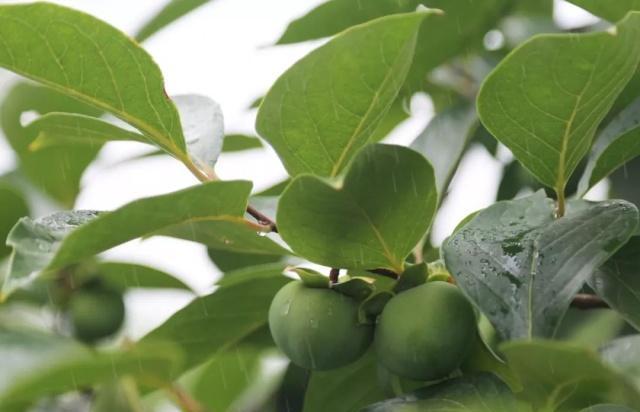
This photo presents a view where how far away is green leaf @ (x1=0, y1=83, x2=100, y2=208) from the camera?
1588mm

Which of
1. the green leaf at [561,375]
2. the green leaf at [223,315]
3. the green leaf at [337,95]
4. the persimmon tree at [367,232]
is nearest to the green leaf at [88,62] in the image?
the persimmon tree at [367,232]

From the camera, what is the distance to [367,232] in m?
0.81

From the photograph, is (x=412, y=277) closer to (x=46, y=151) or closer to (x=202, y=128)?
(x=202, y=128)

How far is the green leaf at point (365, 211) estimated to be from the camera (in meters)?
0.75

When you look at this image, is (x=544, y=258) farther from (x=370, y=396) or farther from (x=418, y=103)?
(x=418, y=103)

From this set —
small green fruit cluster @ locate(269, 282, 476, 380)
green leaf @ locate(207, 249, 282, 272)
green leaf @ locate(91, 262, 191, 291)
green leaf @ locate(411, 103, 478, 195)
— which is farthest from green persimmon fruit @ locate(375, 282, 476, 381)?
green leaf @ locate(91, 262, 191, 291)

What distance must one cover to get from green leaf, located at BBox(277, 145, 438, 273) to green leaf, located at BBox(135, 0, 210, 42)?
2.10 ft

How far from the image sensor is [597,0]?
3.36 ft

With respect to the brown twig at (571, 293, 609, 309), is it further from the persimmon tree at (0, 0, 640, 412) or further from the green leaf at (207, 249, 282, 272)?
the green leaf at (207, 249, 282, 272)

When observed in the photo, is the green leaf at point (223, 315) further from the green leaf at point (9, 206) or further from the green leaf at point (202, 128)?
the green leaf at point (9, 206)

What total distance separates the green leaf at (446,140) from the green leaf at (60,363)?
56cm

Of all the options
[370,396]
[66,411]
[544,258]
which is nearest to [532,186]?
[370,396]

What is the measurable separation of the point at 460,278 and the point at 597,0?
1.35 ft

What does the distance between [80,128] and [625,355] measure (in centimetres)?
55
